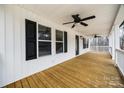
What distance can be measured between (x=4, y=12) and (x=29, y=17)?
3.58ft

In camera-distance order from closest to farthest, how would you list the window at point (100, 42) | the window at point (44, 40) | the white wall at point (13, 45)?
the white wall at point (13, 45), the window at point (44, 40), the window at point (100, 42)

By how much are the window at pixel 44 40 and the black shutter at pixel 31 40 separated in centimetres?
38

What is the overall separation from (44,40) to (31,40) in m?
0.93

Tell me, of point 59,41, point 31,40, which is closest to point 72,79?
point 31,40

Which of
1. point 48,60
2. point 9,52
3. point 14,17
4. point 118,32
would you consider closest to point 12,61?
point 9,52

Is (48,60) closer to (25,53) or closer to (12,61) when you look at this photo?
(25,53)

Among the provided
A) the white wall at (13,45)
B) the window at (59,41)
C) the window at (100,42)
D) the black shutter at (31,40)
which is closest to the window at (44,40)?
the black shutter at (31,40)

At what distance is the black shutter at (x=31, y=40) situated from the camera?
3980 millimetres

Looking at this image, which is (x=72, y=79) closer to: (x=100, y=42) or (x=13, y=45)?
(x=13, y=45)

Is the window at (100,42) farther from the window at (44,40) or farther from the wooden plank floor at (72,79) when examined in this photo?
the window at (44,40)

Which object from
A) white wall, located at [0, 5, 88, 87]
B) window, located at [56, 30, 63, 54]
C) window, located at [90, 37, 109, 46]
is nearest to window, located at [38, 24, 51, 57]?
white wall, located at [0, 5, 88, 87]

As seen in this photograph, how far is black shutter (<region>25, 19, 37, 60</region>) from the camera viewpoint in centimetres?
398

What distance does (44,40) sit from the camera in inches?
199

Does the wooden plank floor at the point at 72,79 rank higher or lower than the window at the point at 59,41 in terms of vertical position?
lower
